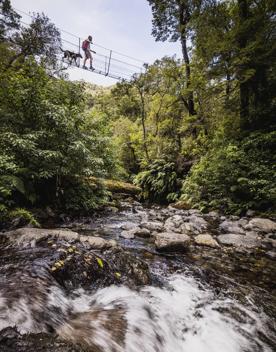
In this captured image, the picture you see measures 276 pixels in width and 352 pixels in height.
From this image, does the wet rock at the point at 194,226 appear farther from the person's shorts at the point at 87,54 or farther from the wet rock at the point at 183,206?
the person's shorts at the point at 87,54

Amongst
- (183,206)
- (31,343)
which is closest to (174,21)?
(183,206)

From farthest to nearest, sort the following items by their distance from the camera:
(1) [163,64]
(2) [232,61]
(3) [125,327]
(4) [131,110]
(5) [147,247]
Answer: (4) [131,110] < (1) [163,64] < (2) [232,61] < (5) [147,247] < (3) [125,327]

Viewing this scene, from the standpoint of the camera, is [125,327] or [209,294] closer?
[125,327]

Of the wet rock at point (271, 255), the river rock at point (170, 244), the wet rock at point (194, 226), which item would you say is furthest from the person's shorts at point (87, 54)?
the wet rock at point (271, 255)

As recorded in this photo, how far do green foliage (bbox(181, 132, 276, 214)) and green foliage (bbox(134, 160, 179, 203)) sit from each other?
2.74 metres

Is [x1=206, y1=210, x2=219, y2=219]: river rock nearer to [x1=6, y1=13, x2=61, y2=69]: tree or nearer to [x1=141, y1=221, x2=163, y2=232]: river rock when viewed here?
[x1=141, y1=221, x2=163, y2=232]: river rock

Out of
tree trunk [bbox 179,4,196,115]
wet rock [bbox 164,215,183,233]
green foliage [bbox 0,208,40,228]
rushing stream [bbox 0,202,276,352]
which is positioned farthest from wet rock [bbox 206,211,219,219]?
tree trunk [bbox 179,4,196,115]

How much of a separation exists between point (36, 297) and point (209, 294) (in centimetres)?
210

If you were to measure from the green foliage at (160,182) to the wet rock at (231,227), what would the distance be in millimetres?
5276

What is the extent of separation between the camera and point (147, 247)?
4.56 m

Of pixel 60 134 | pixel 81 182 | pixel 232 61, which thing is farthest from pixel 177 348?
pixel 232 61

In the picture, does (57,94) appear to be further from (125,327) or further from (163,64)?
(163,64)

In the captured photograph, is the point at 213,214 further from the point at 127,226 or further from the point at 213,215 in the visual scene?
the point at 127,226

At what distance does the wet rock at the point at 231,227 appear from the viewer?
18.6 ft
